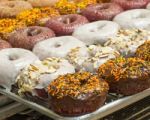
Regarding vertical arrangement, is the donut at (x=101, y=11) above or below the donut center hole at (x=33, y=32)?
above

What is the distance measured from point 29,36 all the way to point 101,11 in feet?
1.81

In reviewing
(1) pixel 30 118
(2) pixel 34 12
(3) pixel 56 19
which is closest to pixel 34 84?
(1) pixel 30 118

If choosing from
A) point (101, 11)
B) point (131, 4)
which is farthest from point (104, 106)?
point (131, 4)

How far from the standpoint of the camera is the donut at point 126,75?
6.06 feet

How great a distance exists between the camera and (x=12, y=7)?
9.55ft

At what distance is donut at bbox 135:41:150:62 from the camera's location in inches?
80.3

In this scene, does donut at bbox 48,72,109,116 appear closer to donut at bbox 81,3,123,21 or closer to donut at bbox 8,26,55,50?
donut at bbox 8,26,55,50

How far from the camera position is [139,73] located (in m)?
1.86

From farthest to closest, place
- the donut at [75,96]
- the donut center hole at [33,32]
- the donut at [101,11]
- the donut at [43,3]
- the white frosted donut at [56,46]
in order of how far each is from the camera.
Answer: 1. the donut at [43,3]
2. the donut at [101,11]
3. the donut center hole at [33,32]
4. the white frosted donut at [56,46]
5. the donut at [75,96]

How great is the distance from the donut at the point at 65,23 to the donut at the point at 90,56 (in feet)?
1.05

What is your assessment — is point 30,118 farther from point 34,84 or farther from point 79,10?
point 79,10

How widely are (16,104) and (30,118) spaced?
0.26 metres

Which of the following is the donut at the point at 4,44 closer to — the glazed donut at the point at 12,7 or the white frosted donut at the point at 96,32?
the white frosted donut at the point at 96,32

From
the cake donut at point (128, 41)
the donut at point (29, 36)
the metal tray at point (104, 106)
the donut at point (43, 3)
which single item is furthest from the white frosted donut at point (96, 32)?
the donut at point (43, 3)
